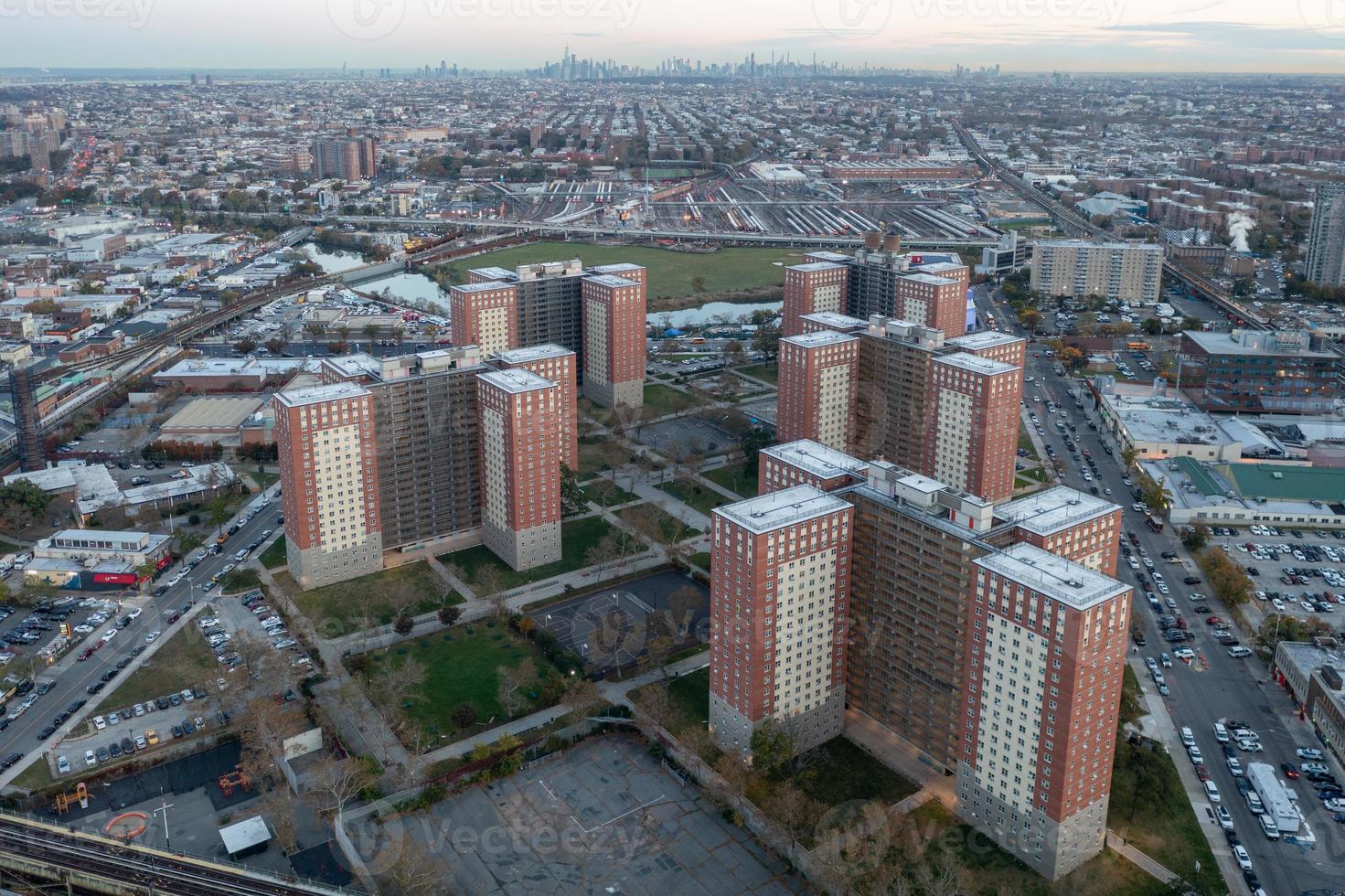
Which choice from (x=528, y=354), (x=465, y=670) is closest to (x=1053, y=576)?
(x=465, y=670)

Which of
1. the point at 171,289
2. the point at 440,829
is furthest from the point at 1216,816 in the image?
the point at 171,289

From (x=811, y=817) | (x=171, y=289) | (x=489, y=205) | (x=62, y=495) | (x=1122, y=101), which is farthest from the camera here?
(x=1122, y=101)

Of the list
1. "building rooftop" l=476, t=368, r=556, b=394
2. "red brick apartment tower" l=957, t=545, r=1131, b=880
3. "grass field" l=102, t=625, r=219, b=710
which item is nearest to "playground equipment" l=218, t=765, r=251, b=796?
"grass field" l=102, t=625, r=219, b=710

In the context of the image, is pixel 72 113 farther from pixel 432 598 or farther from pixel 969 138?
pixel 432 598

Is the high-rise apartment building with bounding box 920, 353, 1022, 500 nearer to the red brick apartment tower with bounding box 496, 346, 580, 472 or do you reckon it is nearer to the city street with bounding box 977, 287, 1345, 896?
the city street with bounding box 977, 287, 1345, 896

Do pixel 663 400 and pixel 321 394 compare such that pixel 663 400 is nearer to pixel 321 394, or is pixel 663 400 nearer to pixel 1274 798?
pixel 321 394

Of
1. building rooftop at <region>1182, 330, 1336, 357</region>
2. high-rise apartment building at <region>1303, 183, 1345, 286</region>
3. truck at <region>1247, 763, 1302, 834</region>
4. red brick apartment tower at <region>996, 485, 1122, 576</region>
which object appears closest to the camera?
truck at <region>1247, 763, 1302, 834</region>

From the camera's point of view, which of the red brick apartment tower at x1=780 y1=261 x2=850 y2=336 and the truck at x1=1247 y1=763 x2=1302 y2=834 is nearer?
the truck at x1=1247 y1=763 x2=1302 y2=834

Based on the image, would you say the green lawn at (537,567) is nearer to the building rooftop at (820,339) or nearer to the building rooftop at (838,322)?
the building rooftop at (820,339)
